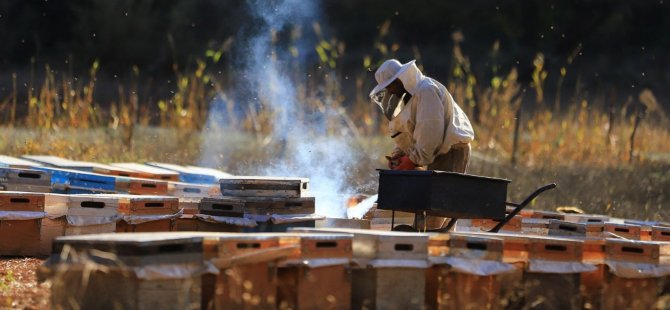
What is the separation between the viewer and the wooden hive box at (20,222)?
914 cm

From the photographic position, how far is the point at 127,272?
654 centimetres

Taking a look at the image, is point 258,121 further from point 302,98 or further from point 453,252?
point 453,252

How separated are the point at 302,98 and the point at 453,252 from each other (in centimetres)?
1011

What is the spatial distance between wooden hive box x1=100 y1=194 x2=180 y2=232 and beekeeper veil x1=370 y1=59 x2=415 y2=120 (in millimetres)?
1733

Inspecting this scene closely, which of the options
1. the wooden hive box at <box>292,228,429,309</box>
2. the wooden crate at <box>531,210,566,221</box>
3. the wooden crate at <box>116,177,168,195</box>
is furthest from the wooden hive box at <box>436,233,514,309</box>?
the wooden crate at <box>116,177,168,195</box>

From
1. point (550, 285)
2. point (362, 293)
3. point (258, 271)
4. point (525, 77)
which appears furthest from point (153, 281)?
point (525, 77)

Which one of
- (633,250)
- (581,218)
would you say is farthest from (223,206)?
(581,218)

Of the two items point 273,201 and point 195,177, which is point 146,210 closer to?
point 273,201

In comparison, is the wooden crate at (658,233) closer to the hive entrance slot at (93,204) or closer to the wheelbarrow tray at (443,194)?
the wheelbarrow tray at (443,194)

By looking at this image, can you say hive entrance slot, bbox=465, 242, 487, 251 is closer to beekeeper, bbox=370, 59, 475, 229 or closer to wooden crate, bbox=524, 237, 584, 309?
wooden crate, bbox=524, 237, 584, 309

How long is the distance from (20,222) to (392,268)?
3306 mm

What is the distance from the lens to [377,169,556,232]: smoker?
8398mm

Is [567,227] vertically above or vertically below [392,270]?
above

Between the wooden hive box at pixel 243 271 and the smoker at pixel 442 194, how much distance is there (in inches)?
61.4
